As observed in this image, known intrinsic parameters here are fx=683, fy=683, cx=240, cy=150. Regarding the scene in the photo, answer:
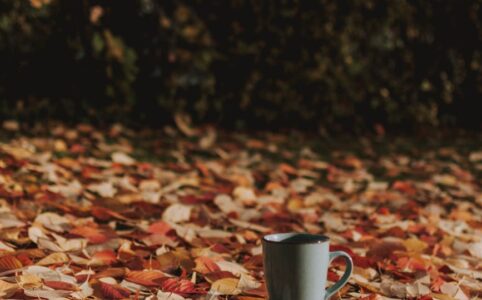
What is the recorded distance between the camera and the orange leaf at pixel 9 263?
184cm

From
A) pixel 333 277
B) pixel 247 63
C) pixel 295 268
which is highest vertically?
pixel 247 63

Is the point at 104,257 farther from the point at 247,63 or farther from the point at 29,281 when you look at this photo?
the point at 247,63

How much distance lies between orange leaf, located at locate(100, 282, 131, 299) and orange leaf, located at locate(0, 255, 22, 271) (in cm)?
27

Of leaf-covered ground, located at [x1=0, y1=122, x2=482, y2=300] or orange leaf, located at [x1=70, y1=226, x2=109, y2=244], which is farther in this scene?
orange leaf, located at [x1=70, y1=226, x2=109, y2=244]

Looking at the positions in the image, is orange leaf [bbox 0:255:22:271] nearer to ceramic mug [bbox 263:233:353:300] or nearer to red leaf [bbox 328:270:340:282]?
ceramic mug [bbox 263:233:353:300]

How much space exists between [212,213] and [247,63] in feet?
7.30

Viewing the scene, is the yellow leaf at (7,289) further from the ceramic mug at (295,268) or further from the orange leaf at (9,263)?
the ceramic mug at (295,268)

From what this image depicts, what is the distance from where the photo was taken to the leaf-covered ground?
1859mm

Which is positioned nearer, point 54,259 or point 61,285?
point 61,285

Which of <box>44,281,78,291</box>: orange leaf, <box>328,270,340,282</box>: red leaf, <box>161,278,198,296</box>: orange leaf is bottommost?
<box>328,270,340,282</box>: red leaf

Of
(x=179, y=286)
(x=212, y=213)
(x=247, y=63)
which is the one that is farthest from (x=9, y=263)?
(x=247, y=63)

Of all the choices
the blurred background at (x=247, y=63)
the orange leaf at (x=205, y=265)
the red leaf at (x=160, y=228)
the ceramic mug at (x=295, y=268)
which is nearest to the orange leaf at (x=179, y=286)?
the orange leaf at (x=205, y=265)

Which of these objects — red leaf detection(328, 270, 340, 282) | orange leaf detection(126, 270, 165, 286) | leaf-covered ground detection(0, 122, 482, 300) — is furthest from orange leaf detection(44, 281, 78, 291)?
red leaf detection(328, 270, 340, 282)

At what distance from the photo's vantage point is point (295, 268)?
1.57 metres
